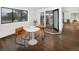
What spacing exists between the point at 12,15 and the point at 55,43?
3.36ft

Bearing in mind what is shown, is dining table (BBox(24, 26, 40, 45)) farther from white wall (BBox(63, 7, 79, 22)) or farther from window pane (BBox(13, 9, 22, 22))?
white wall (BBox(63, 7, 79, 22))

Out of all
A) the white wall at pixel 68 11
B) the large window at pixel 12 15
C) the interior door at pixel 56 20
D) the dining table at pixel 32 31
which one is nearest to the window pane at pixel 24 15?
the large window at pixel 12 15

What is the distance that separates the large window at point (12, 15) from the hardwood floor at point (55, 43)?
0.36m

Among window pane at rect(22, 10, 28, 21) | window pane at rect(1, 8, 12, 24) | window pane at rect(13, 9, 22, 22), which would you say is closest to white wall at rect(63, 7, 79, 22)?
window pane at rect(22, 10, 28, 21)

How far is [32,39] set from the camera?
2529 millimetres

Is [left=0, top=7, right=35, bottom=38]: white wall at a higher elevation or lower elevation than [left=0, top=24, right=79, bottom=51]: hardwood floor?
higher

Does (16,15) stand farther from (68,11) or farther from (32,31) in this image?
(68,11)

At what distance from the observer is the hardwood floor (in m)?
2.49

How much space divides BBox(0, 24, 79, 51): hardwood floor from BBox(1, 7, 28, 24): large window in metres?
0.36

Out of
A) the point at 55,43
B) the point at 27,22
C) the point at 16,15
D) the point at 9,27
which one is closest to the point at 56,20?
the point at 55,43

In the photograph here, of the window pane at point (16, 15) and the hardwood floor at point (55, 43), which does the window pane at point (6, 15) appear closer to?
the window pane at point (16, 15)

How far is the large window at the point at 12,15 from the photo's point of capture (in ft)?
8.06

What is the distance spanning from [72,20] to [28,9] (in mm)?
909
